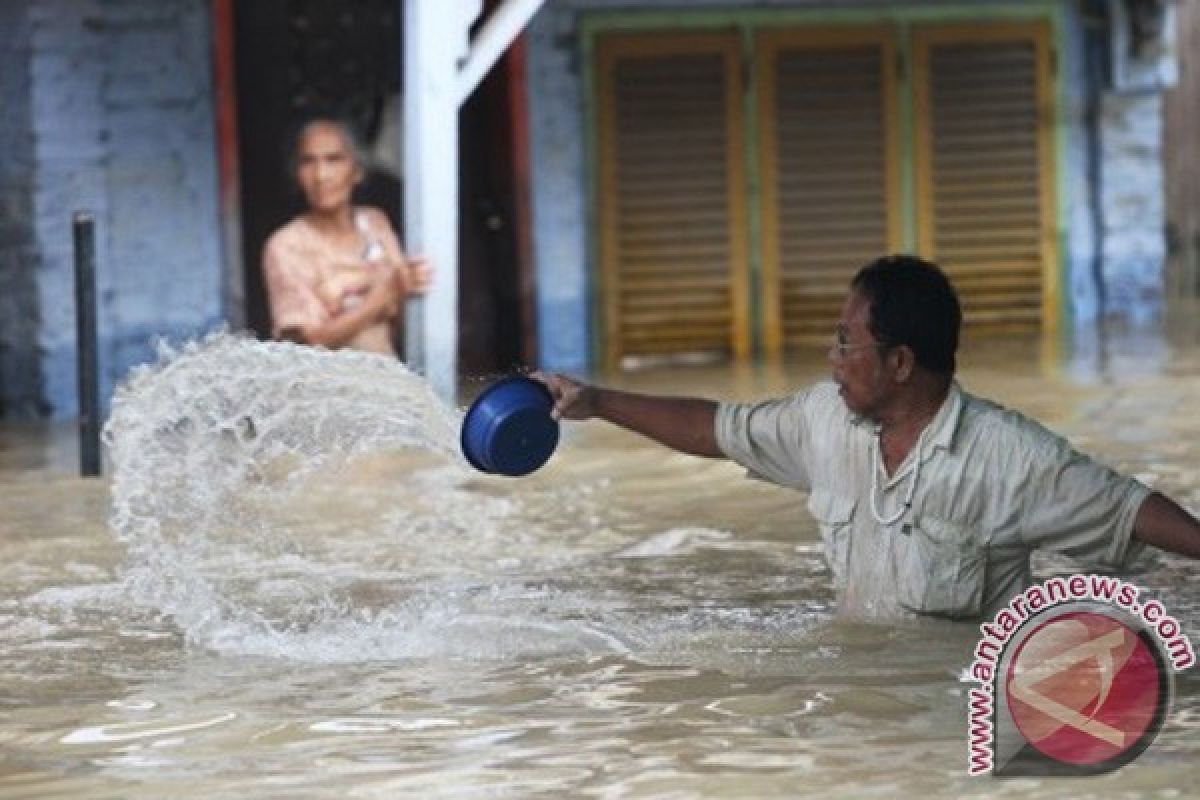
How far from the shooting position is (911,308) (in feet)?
22.0

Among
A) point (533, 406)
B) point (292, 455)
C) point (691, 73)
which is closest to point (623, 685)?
point (533, 406)

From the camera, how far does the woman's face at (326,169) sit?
49.1 feet

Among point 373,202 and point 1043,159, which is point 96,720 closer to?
point 373,202

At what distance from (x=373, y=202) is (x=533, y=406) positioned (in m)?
8.54

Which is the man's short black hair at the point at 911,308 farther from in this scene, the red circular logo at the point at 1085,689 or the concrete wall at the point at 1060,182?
the concrete wall at the point at 1060,182

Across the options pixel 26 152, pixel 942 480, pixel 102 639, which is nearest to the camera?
pixel 942 480

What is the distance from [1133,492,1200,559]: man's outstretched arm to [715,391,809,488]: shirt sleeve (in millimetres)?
915

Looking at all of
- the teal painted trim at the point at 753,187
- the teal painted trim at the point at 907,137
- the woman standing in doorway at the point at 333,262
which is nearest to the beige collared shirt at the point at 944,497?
the woman standing in doorway at the point at 333,262

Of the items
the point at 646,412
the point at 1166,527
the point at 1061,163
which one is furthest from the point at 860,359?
the point at 1061,163

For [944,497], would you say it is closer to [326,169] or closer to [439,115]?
[439,115]

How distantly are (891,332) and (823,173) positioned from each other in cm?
1016

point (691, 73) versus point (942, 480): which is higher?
point (691, 73)

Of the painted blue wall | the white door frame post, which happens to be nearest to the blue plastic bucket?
the white door frame post

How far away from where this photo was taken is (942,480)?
6762mm
